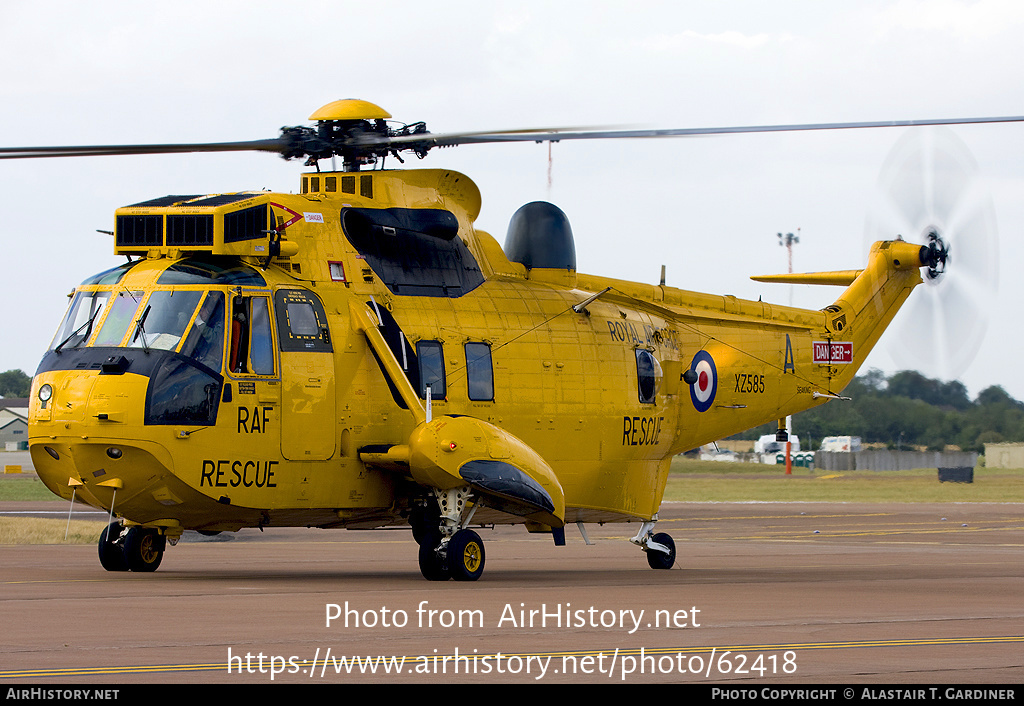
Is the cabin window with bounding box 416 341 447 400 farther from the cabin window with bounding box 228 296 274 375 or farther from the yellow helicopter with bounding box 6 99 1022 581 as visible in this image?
the cabin window with bounding box 228 296 274 375

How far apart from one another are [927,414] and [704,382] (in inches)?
2196

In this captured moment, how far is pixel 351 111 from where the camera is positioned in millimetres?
20078

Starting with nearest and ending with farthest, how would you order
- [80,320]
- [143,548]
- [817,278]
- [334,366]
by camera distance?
[80,320] → [334,366] → [143,548] → [817,278]

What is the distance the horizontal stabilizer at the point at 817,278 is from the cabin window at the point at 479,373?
30.4ft

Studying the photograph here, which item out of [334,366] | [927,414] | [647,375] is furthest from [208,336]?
[927,414]

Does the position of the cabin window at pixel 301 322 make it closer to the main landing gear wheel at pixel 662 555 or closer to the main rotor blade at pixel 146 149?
the main rotor blade at pixel 146 149

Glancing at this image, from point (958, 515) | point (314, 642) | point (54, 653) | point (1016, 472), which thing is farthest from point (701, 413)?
point (1016, 472)

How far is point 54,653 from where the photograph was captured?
10.8 m

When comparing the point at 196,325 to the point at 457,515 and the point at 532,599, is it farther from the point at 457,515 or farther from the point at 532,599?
the point at 532,599

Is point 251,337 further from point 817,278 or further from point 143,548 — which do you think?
point 817,278

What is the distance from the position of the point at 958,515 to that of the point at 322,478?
3362 centimetres

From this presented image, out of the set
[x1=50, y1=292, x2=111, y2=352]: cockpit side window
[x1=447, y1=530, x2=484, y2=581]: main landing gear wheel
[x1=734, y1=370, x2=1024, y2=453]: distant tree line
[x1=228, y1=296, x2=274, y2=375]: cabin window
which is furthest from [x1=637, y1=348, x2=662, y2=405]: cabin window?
[x1=734, y1=370, x2=1024, y2=453]: distant tree line

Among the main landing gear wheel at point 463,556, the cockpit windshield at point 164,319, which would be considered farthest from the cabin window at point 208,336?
the main landing gear wheel at point 463,556

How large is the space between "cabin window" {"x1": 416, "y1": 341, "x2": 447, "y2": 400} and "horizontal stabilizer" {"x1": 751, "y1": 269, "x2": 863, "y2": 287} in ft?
33.4
